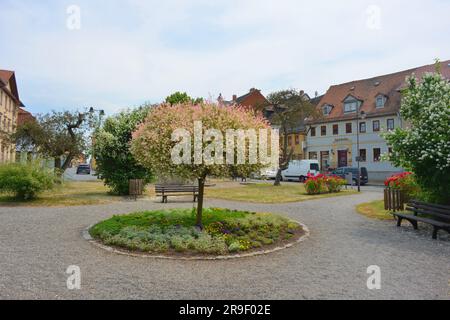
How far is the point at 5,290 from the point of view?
5211 millimetres

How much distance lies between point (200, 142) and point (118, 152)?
12838 mm

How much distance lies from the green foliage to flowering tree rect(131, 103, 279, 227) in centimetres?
970

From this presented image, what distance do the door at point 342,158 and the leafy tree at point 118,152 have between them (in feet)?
115

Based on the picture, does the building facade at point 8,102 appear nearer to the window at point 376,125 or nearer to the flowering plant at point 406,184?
the flowering plant at point 406,184

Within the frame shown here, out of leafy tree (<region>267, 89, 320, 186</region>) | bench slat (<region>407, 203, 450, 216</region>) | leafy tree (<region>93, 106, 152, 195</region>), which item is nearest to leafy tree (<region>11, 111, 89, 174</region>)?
leafy tree (<region>93, 106, 152, 195</region>)

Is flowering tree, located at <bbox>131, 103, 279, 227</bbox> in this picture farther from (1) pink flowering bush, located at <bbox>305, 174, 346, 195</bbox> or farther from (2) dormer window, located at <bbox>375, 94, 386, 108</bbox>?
(2) dormer window, located at <bbox>375, 94, 386, 108</bbox>

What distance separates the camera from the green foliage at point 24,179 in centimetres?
1582

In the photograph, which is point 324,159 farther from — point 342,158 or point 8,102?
point 8,102

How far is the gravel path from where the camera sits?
5168 mm

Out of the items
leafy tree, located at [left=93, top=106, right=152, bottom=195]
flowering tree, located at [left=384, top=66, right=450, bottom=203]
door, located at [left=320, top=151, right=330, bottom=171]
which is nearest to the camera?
flowering tree, located at [left=384, top=66, right=450, bottom=203]

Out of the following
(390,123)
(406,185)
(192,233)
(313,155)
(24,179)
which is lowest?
(192,233)

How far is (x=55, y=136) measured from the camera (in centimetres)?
3055

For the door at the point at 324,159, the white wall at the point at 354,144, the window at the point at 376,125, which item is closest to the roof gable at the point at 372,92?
the window at the point at 376,125

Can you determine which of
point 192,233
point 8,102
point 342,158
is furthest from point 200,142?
point 8,102
